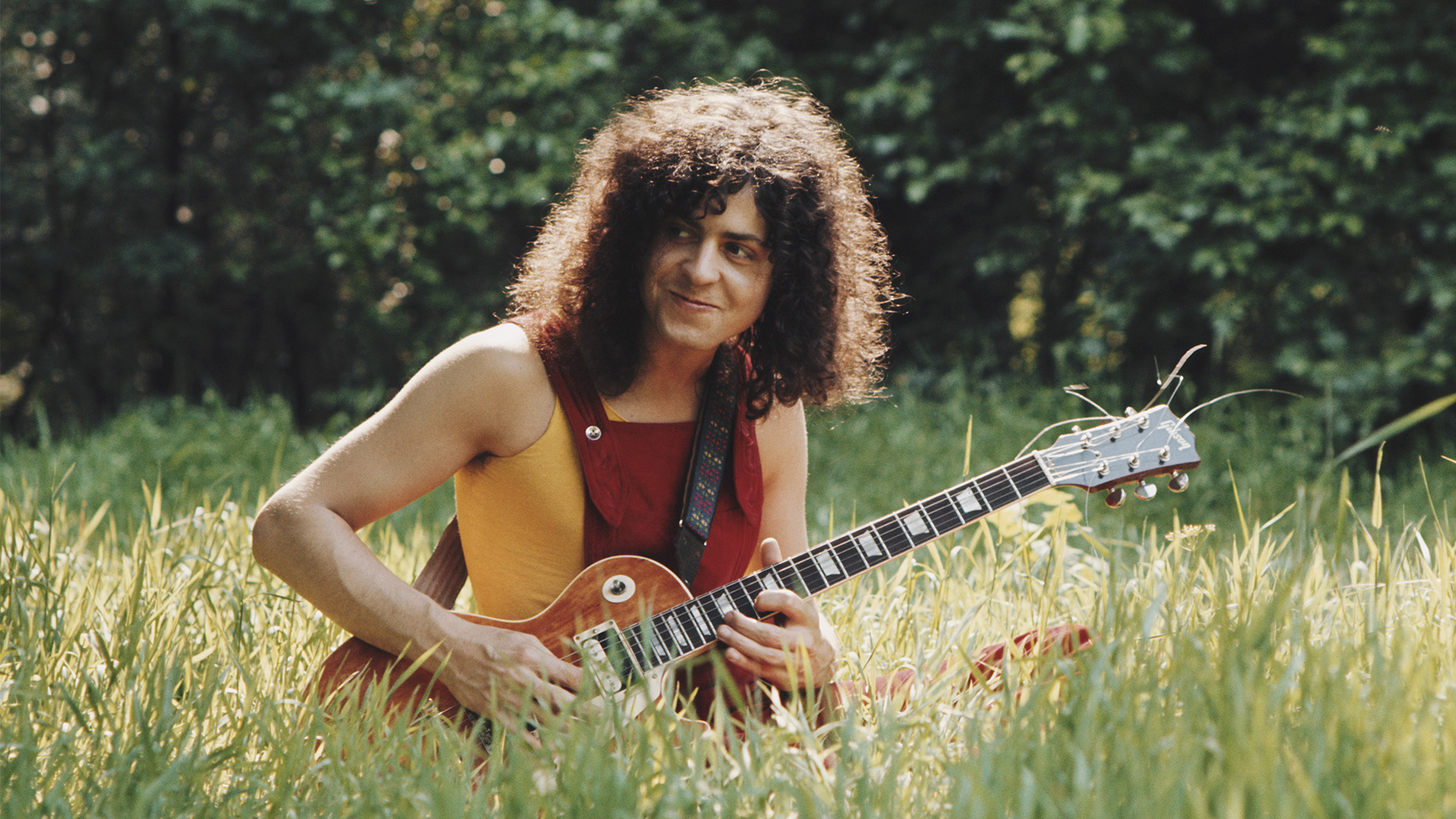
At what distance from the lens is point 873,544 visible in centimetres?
227

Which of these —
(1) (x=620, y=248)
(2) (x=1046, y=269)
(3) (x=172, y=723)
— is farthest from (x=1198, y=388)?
(3) (x=172, y=723)

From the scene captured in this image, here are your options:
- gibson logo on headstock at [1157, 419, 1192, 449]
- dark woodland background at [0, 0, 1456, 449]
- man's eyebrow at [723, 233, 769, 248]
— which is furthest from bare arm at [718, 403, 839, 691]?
dark woodland background at [0, 0, 1456, 449]

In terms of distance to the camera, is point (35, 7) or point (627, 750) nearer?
point (627, 750)

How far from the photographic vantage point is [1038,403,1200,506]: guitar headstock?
231 centimetres

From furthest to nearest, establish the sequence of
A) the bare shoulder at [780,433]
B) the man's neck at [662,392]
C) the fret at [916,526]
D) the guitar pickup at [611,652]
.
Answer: the bare shoulder at [780,433]
the man's neck at [662,392]
the fret at [916,526]
the guitar pickup at [611,652]

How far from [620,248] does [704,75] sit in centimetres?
434

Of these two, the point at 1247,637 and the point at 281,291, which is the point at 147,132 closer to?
the point at 281,291

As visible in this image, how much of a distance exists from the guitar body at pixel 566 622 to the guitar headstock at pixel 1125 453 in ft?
2.61

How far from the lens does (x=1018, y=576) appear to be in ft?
9.43

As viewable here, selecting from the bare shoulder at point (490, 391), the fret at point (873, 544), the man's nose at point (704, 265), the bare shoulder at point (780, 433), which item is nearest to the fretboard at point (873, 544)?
the fret at point (873, 544)

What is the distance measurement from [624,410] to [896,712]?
799 mm

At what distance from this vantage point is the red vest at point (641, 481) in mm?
2299

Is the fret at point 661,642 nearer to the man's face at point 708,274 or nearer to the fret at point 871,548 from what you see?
the fret at point 871,548

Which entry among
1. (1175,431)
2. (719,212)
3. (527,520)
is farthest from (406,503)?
(1175,431)
